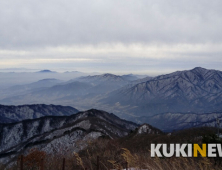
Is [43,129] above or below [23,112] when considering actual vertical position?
above

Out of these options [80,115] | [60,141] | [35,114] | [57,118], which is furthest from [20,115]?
[60,141]

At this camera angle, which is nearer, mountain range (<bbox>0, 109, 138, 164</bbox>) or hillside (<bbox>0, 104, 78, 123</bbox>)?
mountain range (<bbox>0, 109, 138, 164</bbox>)

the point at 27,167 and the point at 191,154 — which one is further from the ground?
the point at 191,154

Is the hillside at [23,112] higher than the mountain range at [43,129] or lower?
lower

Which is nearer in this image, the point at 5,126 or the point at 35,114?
the point at 5,126

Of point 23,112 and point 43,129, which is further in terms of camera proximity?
point 23,112

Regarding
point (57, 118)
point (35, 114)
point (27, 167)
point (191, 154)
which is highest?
point (191, 154)

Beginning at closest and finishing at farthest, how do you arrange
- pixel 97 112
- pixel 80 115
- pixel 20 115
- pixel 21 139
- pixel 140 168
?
pixel 140 168 < pixel 21 139 < pixel 80 115 < pixel 97 112 < pixel 20 115

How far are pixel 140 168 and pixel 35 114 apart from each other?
177462 mm

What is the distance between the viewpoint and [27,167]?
8938 mm

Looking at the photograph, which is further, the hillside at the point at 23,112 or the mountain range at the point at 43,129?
the hillside at the point at 23,112

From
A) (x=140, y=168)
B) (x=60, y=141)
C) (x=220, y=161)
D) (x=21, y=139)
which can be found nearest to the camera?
Result: (x=140, y=168)

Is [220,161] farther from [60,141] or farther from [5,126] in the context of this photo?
[5,126]

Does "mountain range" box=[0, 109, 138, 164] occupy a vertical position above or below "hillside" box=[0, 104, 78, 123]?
above
